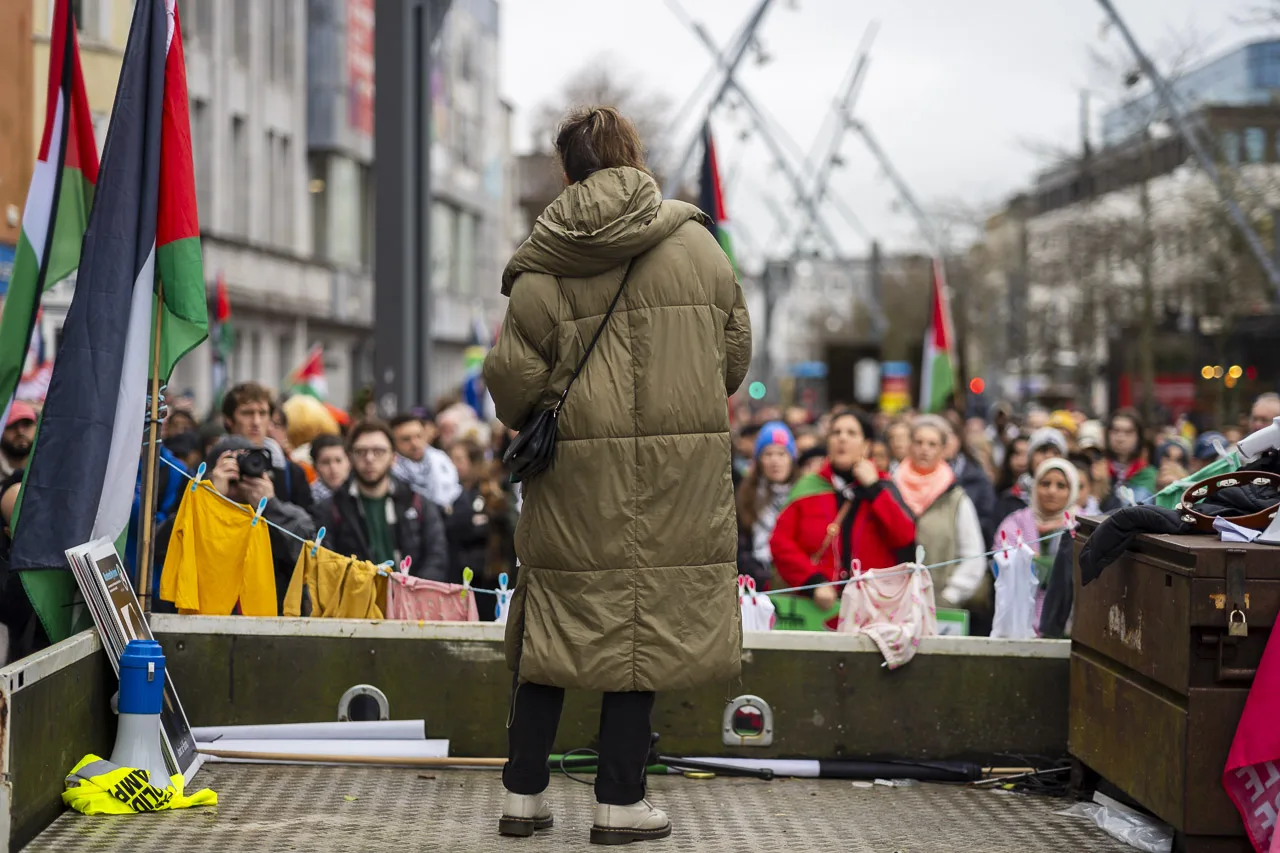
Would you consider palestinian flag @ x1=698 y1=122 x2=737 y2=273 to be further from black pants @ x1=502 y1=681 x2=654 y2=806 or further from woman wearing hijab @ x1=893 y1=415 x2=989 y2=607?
black pants @ x1=502 y1=681 x2=654 y2=806

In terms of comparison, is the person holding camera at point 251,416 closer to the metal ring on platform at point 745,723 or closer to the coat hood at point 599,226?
the metal ring on platform at point 745,723

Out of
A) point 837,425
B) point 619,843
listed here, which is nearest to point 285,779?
point 619,843

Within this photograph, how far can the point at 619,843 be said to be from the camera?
18.6 feet

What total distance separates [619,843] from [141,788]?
5.49 feet

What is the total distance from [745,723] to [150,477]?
250 cm

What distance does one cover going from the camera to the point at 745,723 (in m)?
7.11

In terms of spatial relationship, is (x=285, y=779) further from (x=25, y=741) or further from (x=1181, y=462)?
(x=1181, y=462)

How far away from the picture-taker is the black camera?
8031 mm

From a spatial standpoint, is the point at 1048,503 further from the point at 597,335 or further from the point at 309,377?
the point at 309,377

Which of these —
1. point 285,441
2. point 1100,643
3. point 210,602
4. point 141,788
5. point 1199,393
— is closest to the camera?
point 141,788

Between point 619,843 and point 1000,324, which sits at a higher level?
point 1000,324

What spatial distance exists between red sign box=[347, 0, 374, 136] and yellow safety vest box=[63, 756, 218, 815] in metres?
45.1

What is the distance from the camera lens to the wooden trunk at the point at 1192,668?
5.52m

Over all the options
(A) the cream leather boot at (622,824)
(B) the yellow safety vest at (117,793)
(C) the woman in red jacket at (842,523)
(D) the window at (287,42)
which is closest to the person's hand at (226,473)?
(B) the yellow safety vest at (117,793)
